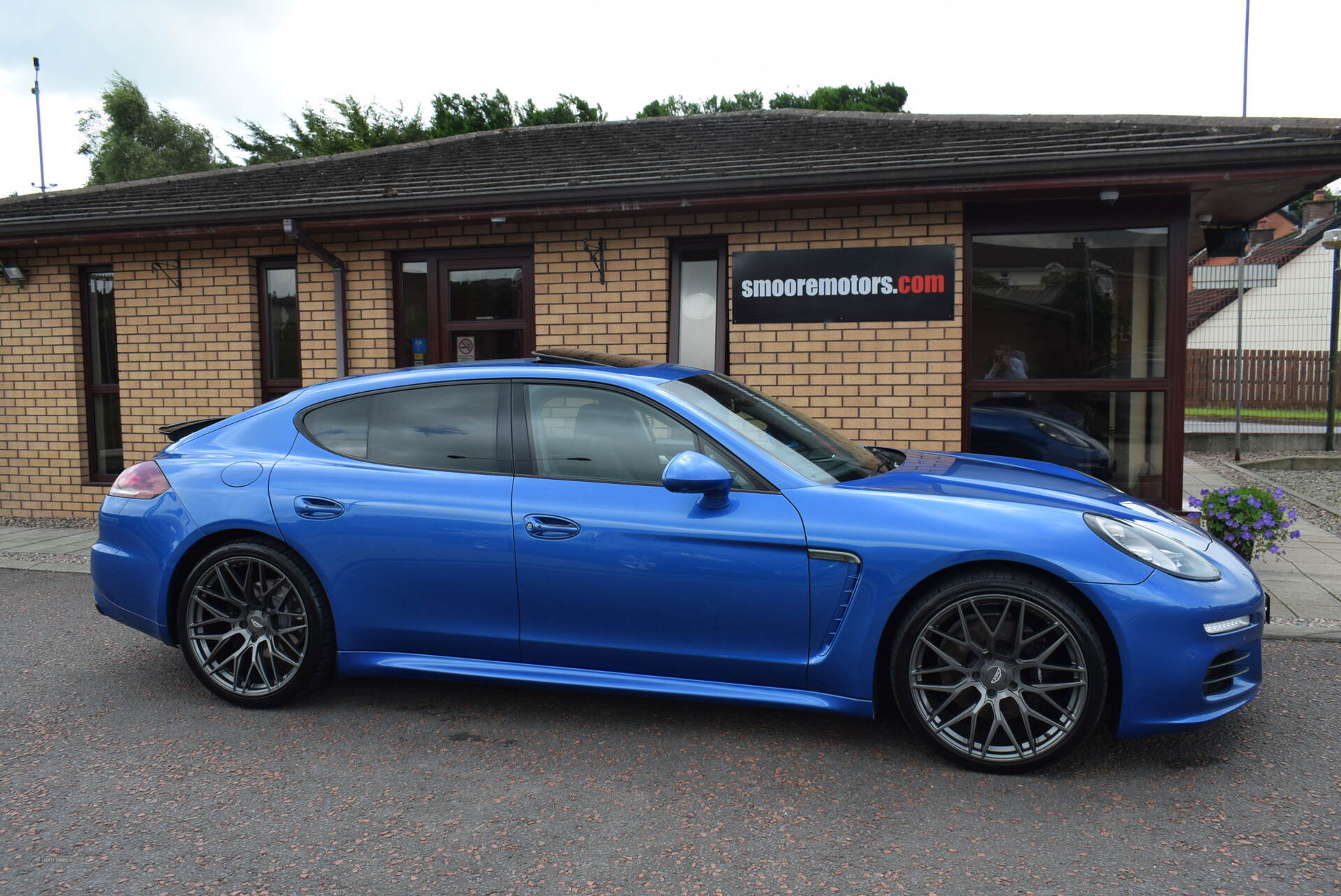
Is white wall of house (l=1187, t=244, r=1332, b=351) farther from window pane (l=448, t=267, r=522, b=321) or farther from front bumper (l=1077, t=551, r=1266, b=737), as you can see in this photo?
front bumper (l=1077, t=551, r=1266, b=737)

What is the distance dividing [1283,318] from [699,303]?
17744mm

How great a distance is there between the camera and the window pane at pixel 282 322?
29.4 ft

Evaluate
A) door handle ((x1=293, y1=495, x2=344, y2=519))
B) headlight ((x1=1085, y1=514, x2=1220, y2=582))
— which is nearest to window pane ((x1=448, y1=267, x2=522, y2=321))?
door handle ((x1=293, y1=495, x2=344, y2=519))

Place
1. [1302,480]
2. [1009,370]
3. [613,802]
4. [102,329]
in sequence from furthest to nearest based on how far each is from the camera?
[1302,480], [102,329], [1009,370], [613,802]

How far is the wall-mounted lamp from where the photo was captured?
9.34 metres

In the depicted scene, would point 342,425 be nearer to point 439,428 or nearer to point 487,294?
point 439,428

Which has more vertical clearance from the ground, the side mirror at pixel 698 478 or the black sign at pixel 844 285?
the black sign at pixel 844 285

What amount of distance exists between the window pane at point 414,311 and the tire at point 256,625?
4723 millimetres

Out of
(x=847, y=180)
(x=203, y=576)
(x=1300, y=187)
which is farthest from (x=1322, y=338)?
(x=203, y=576)

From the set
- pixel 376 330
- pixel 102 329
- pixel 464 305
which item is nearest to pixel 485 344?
pixel 464 305

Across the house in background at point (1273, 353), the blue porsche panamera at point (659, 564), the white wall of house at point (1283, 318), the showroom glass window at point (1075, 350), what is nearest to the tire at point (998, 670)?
the blue porsche panamera at point (659, 564)

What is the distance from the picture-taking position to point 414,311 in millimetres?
8609

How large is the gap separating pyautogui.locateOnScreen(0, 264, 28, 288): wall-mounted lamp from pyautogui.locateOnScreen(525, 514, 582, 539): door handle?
8453 mm

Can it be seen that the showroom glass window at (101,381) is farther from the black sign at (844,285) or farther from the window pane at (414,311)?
the black sign at (844,285)
